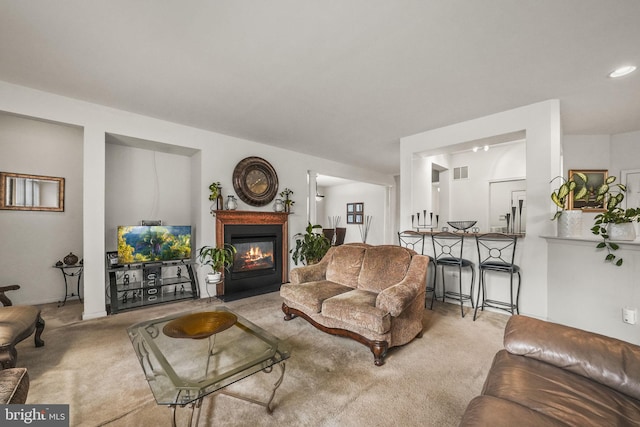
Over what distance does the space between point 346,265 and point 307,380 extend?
1441 mm

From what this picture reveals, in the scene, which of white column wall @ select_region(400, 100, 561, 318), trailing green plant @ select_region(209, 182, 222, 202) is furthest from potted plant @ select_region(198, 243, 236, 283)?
white column wall @ select_region(400, 100, 561, 318)

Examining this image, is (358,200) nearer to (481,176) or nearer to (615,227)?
(481,176)

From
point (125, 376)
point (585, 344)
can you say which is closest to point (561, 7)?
point (585, 344)

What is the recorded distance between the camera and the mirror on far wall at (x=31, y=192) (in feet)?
11.0

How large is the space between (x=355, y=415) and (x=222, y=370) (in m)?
0.84

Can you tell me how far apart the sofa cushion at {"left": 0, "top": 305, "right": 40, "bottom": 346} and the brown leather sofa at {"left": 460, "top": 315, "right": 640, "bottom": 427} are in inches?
111

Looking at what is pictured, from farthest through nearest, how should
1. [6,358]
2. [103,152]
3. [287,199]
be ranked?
1. [287,199]
2. [103,152]
3. [6,358]

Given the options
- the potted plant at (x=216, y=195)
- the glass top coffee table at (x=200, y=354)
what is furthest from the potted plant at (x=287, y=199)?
the glass top coffee table at (x=200, y=354)

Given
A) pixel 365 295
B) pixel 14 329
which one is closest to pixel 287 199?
pixel 365 295

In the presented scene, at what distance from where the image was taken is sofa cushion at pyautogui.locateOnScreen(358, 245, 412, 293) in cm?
273

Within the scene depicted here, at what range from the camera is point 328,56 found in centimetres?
224

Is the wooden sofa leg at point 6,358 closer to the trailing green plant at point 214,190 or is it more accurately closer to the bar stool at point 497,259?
the trailing green plant at point 214,190

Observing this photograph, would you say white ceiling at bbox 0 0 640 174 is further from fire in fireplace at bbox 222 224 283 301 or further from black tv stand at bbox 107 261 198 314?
black tv stand at bbox 107 261 198 314

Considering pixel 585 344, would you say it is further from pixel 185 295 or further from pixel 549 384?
pixel 185 295
